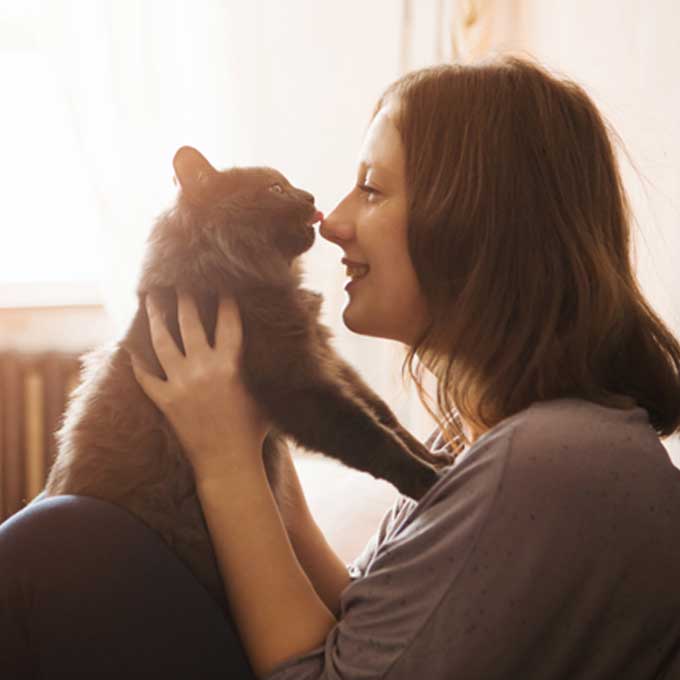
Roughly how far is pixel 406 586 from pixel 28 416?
230cm

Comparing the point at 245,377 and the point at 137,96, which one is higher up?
the point at 137,96

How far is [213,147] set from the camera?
272cm

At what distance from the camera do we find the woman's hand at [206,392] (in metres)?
1.15

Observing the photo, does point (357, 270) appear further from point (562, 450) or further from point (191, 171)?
point (562, 450)

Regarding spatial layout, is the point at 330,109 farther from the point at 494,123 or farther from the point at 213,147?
the point at 494,123

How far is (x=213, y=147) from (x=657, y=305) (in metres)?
1.68

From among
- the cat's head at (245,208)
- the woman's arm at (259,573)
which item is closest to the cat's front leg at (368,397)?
the cat's head at (245,208)

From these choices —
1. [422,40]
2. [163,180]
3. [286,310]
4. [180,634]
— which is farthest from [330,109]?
[180,634]

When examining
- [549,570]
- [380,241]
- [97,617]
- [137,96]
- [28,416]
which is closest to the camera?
[549,570]

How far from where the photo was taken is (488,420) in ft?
3.51

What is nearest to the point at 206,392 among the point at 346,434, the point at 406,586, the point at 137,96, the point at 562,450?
the point at 346,434

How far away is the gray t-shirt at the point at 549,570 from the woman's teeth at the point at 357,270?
0.40 m

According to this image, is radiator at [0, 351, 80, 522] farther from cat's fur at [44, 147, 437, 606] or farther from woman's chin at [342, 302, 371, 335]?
woman's chin at [342, 302, 371, 335]

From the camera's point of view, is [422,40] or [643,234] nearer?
[643,234]
